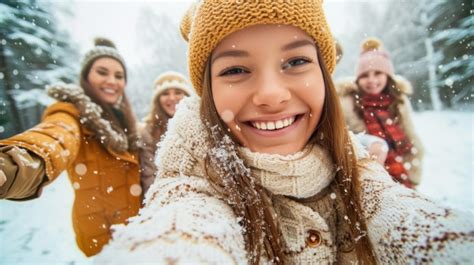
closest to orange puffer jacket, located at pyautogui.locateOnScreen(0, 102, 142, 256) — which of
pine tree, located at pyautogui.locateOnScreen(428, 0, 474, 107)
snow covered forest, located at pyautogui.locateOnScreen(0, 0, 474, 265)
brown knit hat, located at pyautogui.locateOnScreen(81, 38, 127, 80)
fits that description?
brown knit hat, located at pyautogui.locateOnScreen(81, 38, 127, 80)

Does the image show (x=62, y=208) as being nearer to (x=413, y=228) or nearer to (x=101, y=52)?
(x=101, y=52)

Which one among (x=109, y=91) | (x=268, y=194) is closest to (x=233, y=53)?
(x=268, y=194)

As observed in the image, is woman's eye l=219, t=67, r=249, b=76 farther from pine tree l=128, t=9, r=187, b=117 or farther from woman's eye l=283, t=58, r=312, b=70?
pine tree l=128, t=9, r=187, b=117

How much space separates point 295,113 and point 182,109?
475 mm

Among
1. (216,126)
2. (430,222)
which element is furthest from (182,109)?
(430,222)

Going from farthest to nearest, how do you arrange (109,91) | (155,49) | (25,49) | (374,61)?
1. (155,49)
2. (25,49)
3. (374,61)
4. (109,91)

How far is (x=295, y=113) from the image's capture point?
94 cm

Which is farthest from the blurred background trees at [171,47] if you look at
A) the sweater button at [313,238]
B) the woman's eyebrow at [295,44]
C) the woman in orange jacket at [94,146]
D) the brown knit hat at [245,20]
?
the sweater button at [313,238]

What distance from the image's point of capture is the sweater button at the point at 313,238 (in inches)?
35.6

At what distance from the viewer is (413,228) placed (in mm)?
720

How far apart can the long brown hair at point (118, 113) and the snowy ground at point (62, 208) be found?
149cm

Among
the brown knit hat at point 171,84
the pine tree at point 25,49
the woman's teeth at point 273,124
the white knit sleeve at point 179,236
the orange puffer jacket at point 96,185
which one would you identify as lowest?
the orange puffer jacket at point 96,185

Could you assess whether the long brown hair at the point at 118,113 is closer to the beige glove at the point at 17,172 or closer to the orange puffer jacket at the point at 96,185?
the orange puffer jacket at the point at 96,185

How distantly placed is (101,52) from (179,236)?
272 centimetres
